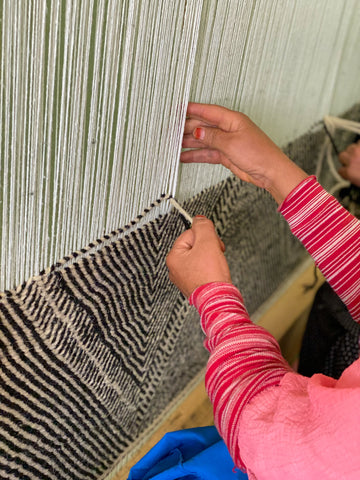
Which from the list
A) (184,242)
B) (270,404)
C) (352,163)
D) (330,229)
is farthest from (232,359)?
(352,163)

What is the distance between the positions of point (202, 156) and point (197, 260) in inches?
7.8

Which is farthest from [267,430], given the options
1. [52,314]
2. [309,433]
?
[52,314]

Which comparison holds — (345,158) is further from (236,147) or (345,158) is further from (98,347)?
(98,347)

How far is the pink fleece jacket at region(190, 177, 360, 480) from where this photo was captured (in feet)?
1.48

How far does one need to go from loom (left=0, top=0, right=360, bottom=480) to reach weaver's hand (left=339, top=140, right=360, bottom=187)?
1.10 feet

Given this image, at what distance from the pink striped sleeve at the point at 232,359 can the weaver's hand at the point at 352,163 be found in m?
0.84

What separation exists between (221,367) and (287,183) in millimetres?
347

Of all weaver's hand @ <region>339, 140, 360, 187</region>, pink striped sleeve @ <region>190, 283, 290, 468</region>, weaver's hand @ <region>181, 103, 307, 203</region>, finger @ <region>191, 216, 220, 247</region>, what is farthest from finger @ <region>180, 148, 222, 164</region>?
weaver's hand @ <region>339, 140, 360, 187</region>

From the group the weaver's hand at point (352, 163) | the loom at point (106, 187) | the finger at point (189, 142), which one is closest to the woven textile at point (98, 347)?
the loom at point (106, 187)

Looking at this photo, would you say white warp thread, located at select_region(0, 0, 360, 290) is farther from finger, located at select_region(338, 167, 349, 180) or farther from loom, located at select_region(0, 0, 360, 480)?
finger, located at select_region(338, 167, 349, 180)

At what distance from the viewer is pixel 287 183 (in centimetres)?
79

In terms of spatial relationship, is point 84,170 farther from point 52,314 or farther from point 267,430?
point 267,430

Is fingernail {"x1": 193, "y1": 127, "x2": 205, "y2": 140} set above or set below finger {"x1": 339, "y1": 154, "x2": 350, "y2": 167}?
above

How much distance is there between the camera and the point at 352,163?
132 cm
